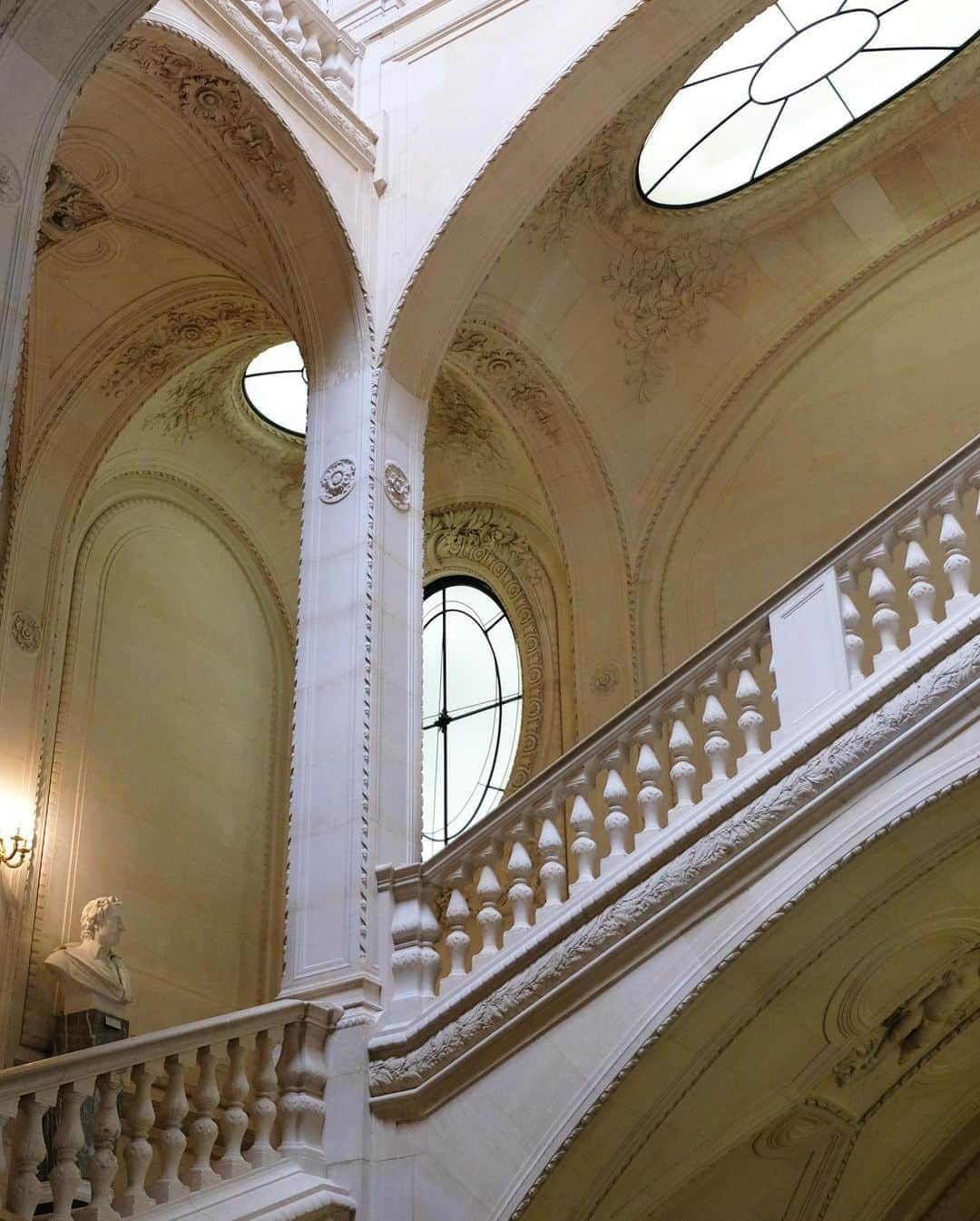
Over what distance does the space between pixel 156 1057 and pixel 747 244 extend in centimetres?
733

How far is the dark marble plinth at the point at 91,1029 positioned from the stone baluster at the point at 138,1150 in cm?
316

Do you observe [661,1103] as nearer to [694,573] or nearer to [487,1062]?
[487,1062]

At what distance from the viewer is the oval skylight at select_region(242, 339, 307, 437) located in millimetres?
12234

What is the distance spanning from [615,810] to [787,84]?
5840mm

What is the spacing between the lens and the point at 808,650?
263 inches

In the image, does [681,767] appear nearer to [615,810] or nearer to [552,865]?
[615,810]

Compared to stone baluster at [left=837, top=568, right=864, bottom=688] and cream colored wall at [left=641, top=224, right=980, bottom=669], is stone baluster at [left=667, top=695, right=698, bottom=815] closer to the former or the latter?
stone baluster at [left=837, top=568, right=864, bottom=688]

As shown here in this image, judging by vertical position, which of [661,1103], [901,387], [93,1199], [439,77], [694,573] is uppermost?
[439,77]

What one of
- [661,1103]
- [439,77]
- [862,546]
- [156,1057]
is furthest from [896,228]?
[156,1057]

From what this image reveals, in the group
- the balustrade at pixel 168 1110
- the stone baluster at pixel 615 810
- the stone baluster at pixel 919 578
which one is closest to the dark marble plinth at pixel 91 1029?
the balustrade at pixel 168 1110

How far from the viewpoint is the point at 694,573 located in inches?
442

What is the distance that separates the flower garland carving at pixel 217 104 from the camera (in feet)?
27.8

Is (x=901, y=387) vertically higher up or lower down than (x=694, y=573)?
higher up

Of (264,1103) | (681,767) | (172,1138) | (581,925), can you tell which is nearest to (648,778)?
(681,767)
